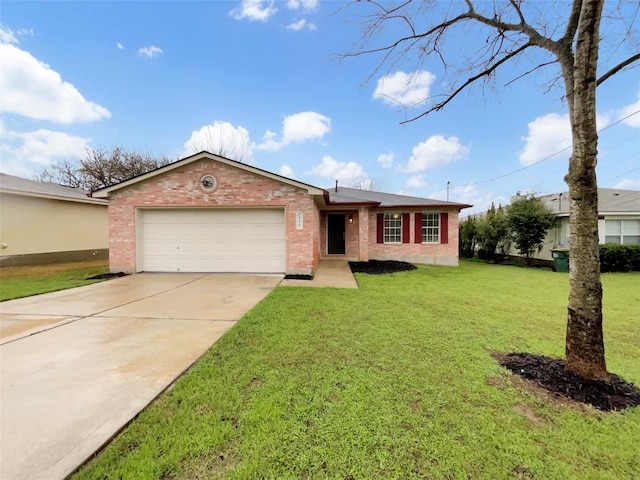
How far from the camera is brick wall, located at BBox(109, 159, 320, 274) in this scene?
927cm

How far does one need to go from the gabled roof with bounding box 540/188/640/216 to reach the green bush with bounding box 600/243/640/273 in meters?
2.05

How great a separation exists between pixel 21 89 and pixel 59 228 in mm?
6274

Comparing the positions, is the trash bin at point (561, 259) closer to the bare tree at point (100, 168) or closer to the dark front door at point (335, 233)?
the dark front door at point (335, 233)

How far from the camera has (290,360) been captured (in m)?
3.38

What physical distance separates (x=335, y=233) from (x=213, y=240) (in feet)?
21.4

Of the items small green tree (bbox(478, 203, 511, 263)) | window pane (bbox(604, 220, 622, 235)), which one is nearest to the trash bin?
small green tree (bbox(478, 203, 511, 263))

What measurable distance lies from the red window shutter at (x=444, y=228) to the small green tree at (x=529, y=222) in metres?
3.80

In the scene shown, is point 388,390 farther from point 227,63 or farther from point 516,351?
point 227,63

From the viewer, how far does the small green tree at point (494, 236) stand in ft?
50.5

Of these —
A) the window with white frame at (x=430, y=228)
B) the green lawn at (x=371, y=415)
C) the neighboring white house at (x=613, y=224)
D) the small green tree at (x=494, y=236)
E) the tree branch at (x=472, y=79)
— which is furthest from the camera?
the small green tree at (x=494, y=236)

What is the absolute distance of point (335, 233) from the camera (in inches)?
575

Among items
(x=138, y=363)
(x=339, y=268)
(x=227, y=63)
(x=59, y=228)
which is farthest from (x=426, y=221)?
(x=59, y=228)

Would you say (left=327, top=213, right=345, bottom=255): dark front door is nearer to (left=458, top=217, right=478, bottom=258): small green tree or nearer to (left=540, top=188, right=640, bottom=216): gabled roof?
(left=458, top=217, right=478, bottom=258): small green tree

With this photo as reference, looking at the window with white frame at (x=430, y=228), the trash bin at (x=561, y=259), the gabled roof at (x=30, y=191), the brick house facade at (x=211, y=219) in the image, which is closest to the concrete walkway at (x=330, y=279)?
the brick house facade at (x=211, y=219)
